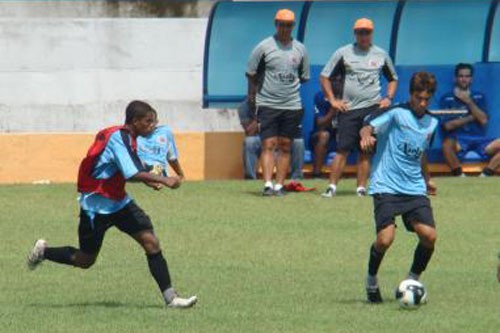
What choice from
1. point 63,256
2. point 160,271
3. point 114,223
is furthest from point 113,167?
point 63,256

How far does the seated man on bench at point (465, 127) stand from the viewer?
71.1 ft

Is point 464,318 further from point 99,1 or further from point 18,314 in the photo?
point 99,1

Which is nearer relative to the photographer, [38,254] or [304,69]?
[38,254]

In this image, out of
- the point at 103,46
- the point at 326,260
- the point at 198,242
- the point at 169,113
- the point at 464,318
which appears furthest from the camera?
the point at 103,46

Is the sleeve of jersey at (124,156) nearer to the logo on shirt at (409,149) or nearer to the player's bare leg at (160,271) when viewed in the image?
the player's bare leg at (160,271)

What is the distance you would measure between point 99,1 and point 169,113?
16.2 ft

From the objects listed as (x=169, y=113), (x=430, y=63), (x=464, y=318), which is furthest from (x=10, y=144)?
(x=464, y=318)

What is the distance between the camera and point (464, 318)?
11.4m

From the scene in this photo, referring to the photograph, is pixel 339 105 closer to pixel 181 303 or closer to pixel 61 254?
pixel 61 254

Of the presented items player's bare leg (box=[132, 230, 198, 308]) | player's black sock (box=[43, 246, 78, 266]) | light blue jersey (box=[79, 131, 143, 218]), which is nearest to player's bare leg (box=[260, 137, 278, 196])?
player's black sock (box=[43, 246, 78, 266])

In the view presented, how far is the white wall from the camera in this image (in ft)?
89.1

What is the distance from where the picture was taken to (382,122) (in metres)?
12.0

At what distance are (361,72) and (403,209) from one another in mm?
6981

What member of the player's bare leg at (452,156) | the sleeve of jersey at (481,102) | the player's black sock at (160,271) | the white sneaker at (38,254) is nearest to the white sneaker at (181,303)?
the player's black sock at (160,271)
